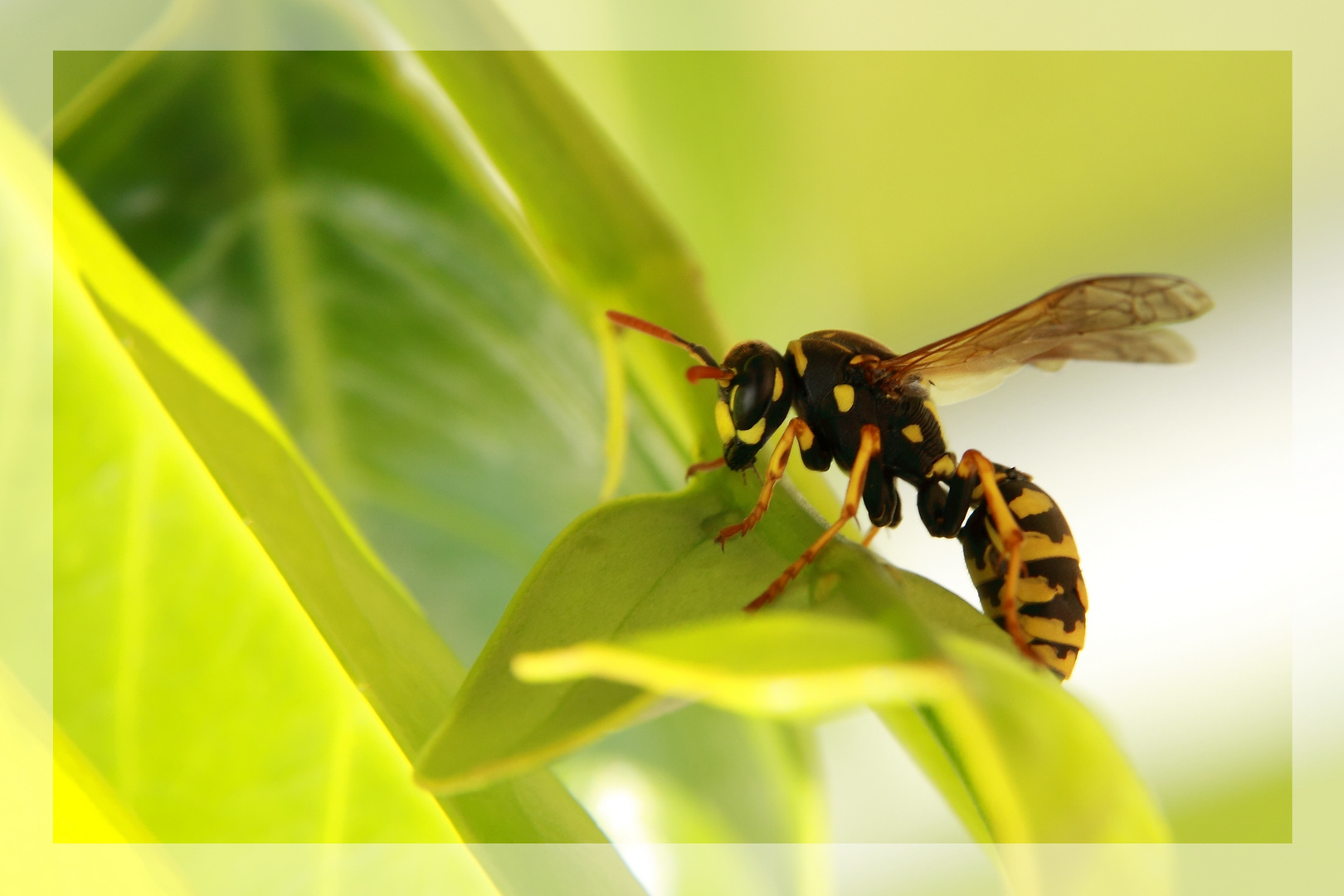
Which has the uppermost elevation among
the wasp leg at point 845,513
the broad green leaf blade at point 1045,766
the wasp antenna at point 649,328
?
the wasp antenna at point 649,328

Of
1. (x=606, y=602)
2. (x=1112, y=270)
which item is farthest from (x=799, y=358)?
(x=1112, y=270)

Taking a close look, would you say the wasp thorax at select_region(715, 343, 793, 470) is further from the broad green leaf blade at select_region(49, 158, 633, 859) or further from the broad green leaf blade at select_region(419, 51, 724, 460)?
the broad green leaf blade at select_region(49, 158, 633, 859)

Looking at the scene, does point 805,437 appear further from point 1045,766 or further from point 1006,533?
point 1045,766

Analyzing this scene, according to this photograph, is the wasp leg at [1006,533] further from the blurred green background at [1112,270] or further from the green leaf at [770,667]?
the blurred green background at [1112,270]

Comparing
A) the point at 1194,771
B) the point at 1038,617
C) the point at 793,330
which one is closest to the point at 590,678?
the point at 1038,617

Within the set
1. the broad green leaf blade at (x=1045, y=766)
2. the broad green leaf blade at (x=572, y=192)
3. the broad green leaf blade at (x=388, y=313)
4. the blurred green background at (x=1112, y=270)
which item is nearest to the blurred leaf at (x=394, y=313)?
the broad green leaf blade at (x=388, y=313)

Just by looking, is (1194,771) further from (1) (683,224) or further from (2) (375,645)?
(2) (375,645)

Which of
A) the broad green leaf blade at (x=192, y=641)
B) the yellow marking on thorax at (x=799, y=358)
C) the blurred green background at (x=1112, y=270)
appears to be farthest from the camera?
the blurred green background at (x=1112, y=270)
